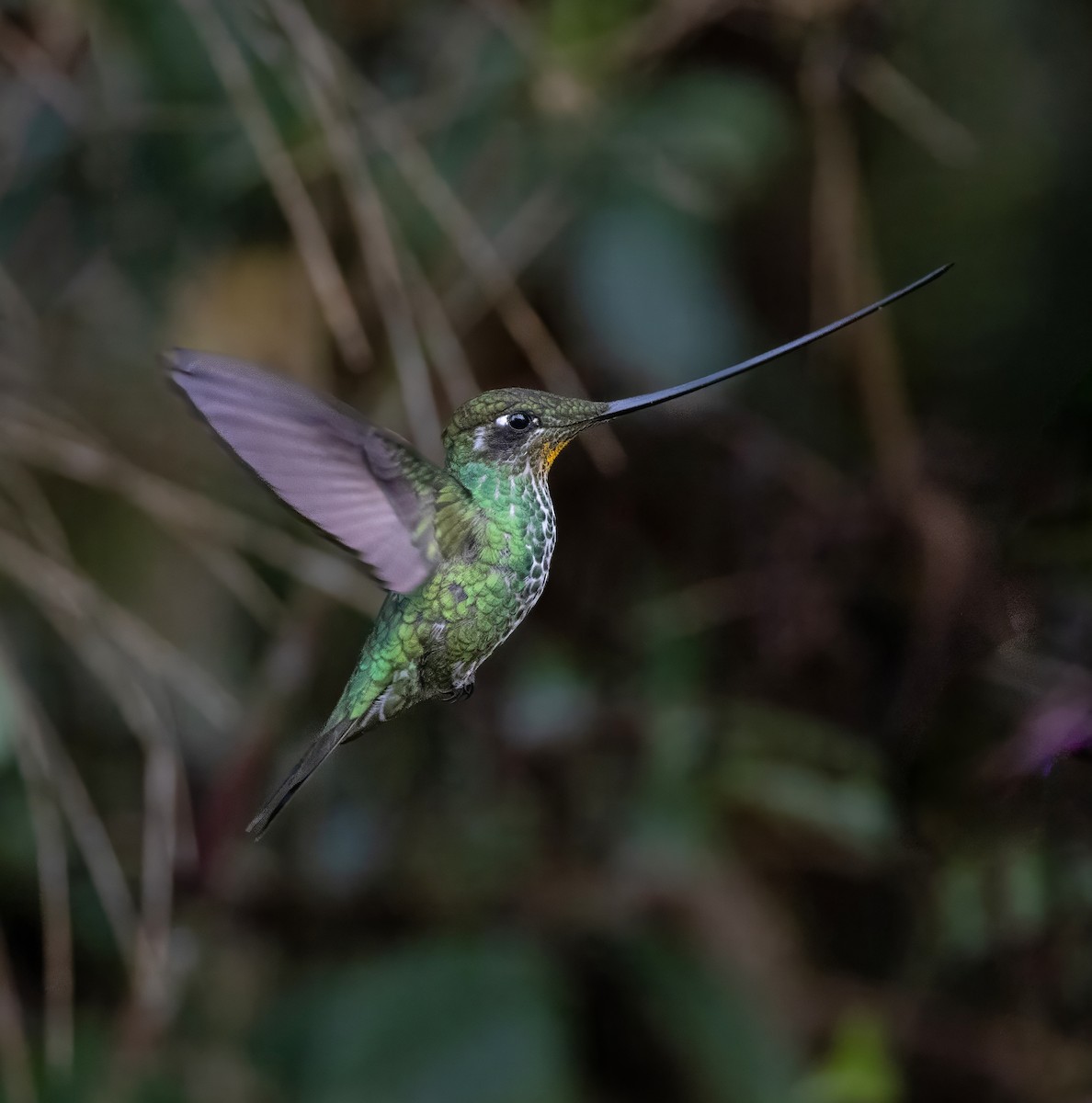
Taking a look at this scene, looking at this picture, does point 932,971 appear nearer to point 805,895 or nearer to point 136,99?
point 805,895

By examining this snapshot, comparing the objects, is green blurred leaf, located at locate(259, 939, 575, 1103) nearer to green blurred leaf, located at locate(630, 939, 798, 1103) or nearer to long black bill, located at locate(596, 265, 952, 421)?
green blurred leaf, located at locate(630, 939, 798, 1103)

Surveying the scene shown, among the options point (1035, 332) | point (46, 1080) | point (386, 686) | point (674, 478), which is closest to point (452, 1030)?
point (46, 1080)

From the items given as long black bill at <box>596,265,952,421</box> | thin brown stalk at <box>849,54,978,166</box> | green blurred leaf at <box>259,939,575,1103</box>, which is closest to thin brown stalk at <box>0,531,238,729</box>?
green blurred leaf at <box>259,939,575,1103</box>

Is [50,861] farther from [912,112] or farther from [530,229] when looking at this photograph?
[912,112]

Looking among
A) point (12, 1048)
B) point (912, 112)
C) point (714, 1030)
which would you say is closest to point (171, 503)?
point (12, 1048)

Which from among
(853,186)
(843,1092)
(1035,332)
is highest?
(853,186)

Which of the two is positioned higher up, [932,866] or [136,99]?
[136,99]
